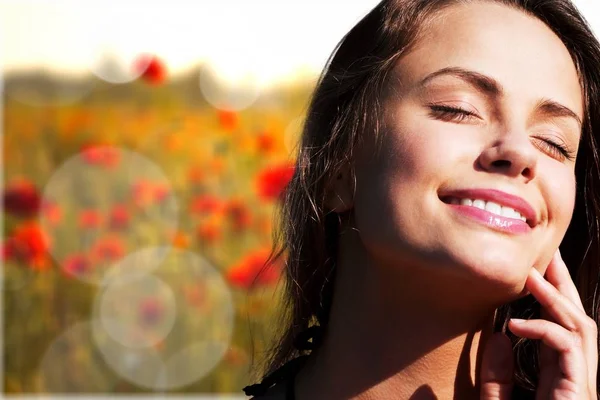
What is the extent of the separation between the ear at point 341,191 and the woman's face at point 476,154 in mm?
63

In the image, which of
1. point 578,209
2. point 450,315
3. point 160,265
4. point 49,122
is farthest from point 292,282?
point 49,122

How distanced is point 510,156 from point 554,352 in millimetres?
493

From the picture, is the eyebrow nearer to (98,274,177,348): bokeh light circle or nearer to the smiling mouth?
the smiling mouth

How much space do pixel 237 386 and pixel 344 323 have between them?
10.2 feet

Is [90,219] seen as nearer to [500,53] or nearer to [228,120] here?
[228,120]

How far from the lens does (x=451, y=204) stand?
6.24 feet

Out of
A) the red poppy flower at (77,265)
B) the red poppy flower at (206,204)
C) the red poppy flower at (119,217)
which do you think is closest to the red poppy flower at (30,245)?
the red poppy flower at (77,265)

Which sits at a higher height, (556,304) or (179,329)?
(556,304)

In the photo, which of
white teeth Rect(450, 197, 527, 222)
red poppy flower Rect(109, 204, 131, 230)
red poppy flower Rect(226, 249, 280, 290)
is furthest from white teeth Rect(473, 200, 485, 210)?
red poppy flower Rect(109, 204, 131, 230)

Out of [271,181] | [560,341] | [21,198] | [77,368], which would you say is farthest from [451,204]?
[21,198]

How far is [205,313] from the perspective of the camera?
16.6 ft

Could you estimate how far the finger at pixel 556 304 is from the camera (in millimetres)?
2057

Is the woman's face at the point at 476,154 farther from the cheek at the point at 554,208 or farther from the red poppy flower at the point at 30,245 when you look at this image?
the red poppy flower at the point at 30,245

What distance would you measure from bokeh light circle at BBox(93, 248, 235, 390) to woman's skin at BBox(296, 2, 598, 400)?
2.87m
